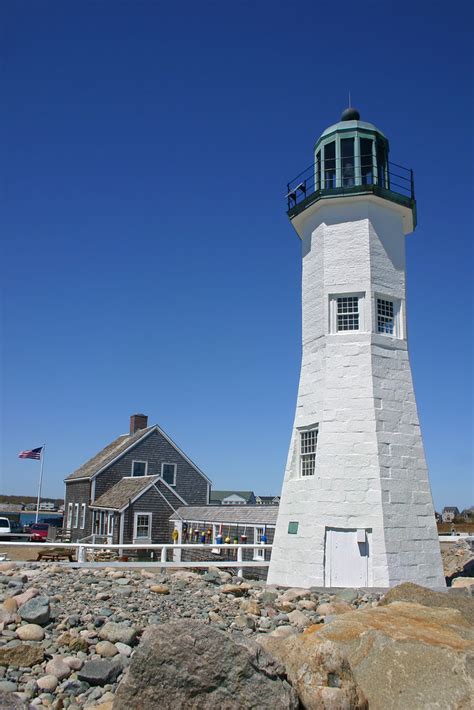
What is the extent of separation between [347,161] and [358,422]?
23.6 ft

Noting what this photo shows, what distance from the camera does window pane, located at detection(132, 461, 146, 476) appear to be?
124 feet

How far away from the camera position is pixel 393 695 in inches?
251

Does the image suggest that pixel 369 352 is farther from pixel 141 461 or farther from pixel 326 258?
pixel 141 461

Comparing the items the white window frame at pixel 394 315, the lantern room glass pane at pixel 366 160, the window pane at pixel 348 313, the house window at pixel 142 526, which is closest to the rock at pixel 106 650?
the window pane at pixel 348 313

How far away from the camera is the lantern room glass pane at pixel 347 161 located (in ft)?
56.4

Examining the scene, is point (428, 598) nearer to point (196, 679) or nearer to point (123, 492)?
point (196, 679)

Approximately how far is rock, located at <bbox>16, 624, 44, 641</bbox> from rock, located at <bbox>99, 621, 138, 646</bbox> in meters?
0.80

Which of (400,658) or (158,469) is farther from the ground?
(158,469)

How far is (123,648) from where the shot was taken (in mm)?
8453

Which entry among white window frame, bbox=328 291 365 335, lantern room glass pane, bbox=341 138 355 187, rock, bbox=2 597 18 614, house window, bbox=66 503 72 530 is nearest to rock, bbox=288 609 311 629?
rock, bbox=2 597 18 614

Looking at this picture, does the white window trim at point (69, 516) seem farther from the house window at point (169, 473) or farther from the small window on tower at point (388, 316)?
the small window on tower at point (388, 316)

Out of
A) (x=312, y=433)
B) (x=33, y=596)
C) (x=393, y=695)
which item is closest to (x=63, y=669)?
(x=33, y=596)

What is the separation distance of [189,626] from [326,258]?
12.2 metres

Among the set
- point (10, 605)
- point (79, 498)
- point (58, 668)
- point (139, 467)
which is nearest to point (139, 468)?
point (139, 467)
